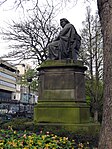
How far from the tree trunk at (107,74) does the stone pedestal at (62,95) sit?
Answer: 374 cm

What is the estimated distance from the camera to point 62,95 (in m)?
9.30

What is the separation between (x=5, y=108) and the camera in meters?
23.5

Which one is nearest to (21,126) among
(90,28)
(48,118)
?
(48,118)

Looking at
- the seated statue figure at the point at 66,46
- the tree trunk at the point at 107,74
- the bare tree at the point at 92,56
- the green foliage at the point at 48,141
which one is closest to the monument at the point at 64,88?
the seated statue figure at the point at 66,46

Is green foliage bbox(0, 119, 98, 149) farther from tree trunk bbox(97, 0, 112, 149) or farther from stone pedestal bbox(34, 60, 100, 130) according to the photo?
tree trunk bbox(97, 0, 112, 149)

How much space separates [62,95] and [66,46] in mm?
1944

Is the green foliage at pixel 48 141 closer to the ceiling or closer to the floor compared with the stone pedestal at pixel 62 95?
closer to the floor

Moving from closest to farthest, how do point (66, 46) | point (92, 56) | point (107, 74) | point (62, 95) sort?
point (107, 74), point (62, 95), point (66, 46), point (92, 56)

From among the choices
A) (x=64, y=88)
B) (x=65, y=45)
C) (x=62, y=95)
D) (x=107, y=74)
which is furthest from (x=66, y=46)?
(x=107, y=74)

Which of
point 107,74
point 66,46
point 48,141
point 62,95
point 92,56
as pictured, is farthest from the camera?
point 92,56

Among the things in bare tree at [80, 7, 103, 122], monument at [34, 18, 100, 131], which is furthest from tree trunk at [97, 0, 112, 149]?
bare tree at [80, 7, 103, 122]

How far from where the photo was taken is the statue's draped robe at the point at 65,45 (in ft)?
32.6

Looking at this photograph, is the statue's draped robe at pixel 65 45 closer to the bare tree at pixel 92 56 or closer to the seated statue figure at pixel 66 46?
the seated statue figure at pixel 66 46

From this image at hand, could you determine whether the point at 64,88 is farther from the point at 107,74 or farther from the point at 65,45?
the point at 107,74
